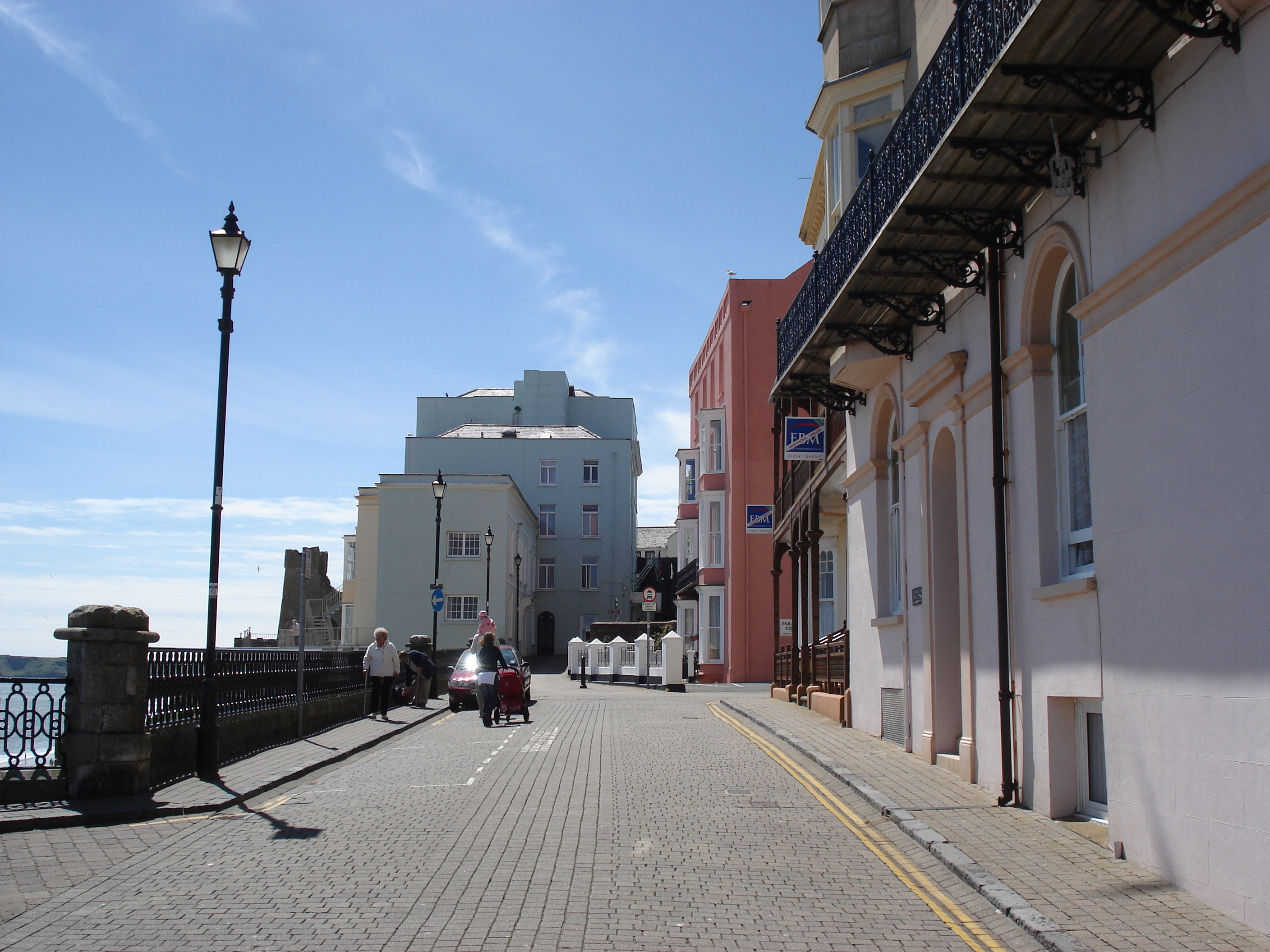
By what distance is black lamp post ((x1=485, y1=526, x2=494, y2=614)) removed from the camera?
42.7 metres

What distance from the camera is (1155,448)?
7.37 m

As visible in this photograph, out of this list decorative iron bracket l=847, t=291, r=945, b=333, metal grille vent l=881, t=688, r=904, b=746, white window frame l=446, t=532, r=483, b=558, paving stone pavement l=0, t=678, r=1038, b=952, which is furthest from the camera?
white window frame l=446, t=532, r=483, b=558

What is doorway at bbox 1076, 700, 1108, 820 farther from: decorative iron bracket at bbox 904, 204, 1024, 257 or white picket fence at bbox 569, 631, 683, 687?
white picket fence at bbox 569, 631, 683, 687

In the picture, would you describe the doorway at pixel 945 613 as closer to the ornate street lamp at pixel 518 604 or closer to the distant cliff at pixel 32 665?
the distant cliff at pixel 32 665

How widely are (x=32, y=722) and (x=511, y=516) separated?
165 feet

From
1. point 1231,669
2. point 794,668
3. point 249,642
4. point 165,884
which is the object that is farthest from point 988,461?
point 249,642

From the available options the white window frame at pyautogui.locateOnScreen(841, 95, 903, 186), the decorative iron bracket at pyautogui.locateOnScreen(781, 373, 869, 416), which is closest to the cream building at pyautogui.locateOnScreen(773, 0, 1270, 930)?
the white window frame at pyautogui.locateOnScreen(841, 95, 903, 186)

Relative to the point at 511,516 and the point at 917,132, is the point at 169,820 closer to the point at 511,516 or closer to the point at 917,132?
the point at 917,132

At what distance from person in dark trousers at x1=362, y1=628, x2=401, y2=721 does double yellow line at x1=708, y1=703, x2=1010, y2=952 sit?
399 inches

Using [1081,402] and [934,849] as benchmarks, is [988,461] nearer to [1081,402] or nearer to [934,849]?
[1081,402]

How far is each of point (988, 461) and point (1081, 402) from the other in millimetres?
1779

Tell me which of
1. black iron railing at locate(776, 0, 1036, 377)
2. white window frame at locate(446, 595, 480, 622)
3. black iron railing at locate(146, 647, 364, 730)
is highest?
black iron railing at locate(776, 0, 1036, 377)

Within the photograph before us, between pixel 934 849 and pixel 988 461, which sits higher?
pixel 988 461

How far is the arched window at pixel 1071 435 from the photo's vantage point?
31.3 feet
